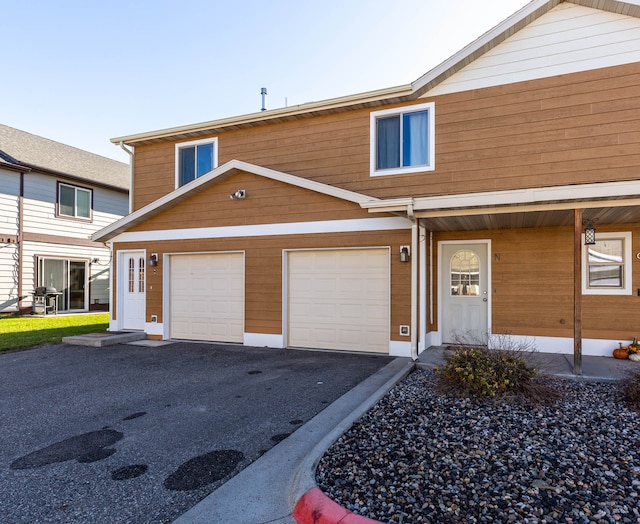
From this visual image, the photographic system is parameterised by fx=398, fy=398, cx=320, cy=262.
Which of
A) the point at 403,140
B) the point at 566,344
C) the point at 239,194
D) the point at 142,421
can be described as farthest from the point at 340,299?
the point at 142,421

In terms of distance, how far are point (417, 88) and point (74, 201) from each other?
1403cm

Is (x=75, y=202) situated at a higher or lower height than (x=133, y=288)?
higher

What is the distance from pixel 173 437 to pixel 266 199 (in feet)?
18.7

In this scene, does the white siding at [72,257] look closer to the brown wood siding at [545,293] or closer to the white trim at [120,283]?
the white trim at [120,283]

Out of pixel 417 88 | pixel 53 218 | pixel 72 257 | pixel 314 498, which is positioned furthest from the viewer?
pixel 72 257

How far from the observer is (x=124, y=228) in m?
10.1

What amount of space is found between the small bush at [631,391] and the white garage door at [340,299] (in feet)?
12.7

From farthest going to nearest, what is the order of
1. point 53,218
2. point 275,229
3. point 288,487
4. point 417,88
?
point 53,218
point 275,229
point 417,88
point 288,487

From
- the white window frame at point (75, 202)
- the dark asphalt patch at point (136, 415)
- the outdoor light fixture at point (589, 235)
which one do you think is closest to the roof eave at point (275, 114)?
the outdoor light fixture at point (589, 235)

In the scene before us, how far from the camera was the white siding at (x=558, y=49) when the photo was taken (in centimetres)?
692

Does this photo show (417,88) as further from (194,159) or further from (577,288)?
(194,159)


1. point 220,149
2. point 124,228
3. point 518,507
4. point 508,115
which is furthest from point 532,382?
point 124,228

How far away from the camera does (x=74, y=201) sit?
51.5 ft

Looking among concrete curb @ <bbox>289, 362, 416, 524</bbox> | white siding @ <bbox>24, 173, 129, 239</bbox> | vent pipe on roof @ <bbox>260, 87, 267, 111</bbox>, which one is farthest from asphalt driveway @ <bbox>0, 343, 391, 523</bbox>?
white siding @ <bbox>24, 173, 129, 239</bbox>
